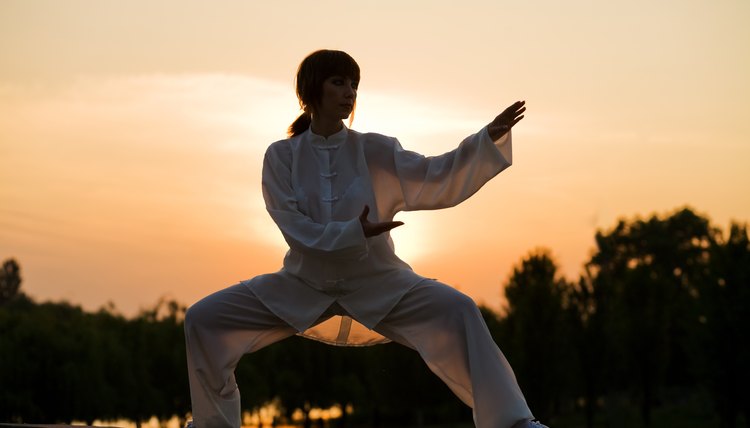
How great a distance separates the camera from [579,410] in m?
49.3

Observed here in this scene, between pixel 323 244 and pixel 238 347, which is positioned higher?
pixel 323 244

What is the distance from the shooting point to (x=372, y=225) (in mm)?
6113

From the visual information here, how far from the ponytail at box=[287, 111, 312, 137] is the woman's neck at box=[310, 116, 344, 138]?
0.65ft

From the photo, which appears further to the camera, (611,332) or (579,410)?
(579,410)

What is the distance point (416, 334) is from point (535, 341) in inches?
970

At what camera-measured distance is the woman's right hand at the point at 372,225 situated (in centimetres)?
604

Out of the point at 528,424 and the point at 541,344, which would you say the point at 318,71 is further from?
the point at 541,344

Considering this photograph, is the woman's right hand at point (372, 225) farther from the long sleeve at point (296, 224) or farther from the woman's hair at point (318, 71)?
the woman's hair at point (318, 71)

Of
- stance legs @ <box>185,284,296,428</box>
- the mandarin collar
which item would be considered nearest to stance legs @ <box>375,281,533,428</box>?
stance legs @ <box>185,284,296,428</box>

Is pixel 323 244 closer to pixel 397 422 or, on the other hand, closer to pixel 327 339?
pixel 327 339

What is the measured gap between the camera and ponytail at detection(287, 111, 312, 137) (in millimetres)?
7079

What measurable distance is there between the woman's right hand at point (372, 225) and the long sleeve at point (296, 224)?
3 centimetres

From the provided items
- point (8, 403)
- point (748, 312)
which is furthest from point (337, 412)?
point (748, 312)

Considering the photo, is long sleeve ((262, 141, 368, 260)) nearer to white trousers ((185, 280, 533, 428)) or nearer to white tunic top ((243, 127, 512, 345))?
white tunic top ((243, 127, 512, 345))
